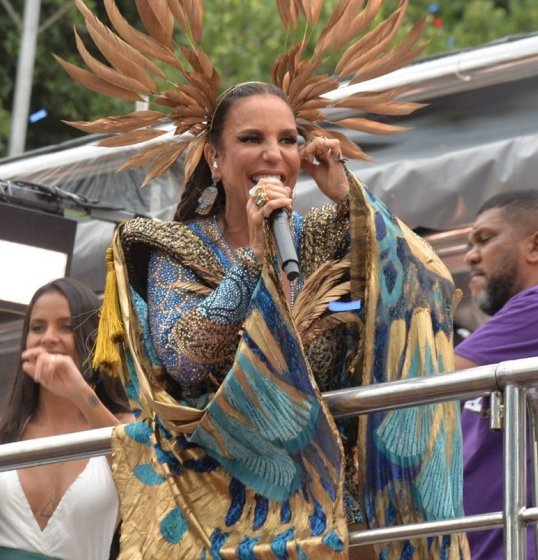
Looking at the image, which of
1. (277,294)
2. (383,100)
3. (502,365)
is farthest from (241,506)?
(383,100)

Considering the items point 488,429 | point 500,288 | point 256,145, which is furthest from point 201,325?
point 500,288

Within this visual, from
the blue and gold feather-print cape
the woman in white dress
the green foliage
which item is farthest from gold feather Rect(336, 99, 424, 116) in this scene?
the green foliage

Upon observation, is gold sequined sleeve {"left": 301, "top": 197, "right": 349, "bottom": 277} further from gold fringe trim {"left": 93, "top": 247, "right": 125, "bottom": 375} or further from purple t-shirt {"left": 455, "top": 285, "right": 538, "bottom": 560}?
purple t-shirt {"left": 455, "top": 285, "right": 538, "bottom": 560}

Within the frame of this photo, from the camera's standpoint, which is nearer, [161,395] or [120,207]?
[161,395]

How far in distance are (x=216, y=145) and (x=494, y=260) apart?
135 cm

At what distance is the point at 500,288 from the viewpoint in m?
5.02

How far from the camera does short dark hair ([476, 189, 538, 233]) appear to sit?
514 cm

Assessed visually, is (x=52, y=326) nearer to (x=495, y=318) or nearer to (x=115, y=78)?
(x=115, y=78)

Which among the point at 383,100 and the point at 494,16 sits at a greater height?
the point at 494,16

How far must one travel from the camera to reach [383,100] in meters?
4.28

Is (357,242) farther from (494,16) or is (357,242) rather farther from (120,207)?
(494,16)

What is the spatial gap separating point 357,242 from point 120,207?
3.16 metres

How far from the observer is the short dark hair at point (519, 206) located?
514cm

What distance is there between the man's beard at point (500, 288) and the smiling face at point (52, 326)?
1.32 meters
